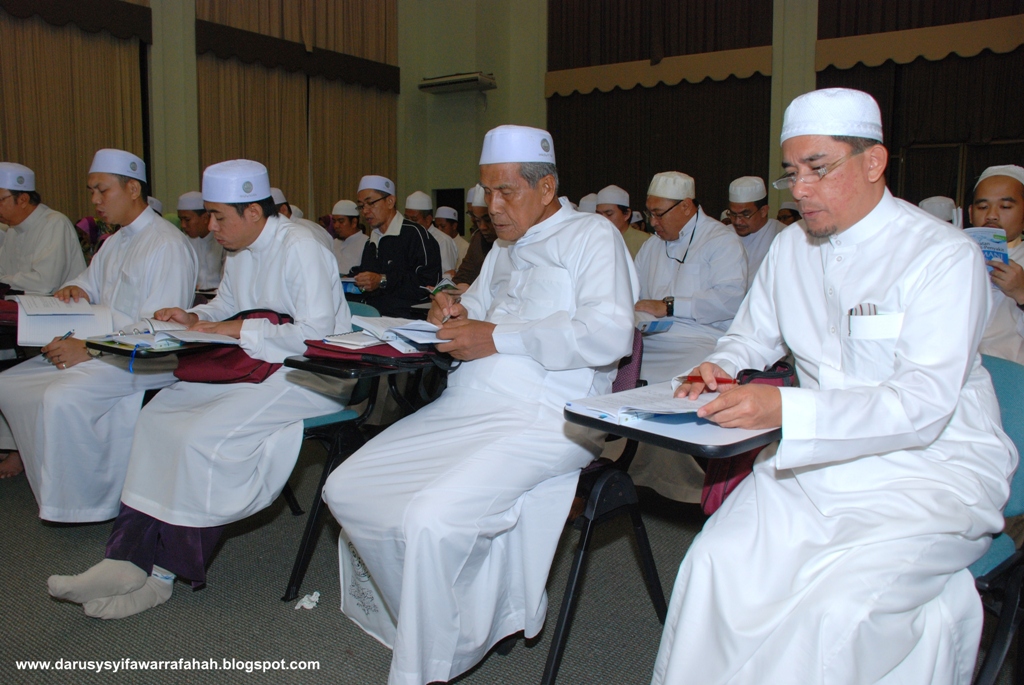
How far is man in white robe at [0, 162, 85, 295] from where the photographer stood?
14.9ft

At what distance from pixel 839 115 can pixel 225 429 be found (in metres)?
1.98

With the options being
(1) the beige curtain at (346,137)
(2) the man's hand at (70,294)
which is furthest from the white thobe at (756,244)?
(1) the beige curtain at (346,137)

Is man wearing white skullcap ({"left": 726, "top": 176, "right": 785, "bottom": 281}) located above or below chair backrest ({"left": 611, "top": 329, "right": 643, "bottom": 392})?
above

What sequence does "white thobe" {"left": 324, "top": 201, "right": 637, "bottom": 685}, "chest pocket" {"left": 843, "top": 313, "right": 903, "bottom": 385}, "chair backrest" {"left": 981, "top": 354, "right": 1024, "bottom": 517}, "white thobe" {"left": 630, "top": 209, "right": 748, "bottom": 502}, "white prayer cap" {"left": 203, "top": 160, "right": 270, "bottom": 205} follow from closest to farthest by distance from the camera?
"chest pocket" {"left": 843, "top": 313, "right": 903, "bottom": 385}
"chair backrest" {"left": 981, "top": 354, "right": 1024, "bottom": 517}
"white thobe" {"left": 324, "top": 201, "right": 637, "bottom": 685}
"white prayer cap" {"left": 203, "top": 160, "right": 270, "bottom": 205}
"white thobe" {"left": 630, "top": 209, "right": 748, "bottom": 502}

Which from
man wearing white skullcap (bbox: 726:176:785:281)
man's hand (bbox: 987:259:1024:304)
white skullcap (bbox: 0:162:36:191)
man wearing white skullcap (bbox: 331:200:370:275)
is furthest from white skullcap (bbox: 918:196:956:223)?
white skullcap (bbox: 0:162:36:191)

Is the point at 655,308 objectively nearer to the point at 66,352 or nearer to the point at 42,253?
the point at 66,352

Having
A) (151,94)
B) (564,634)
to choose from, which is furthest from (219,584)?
(151,94)

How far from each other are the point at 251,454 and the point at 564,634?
1.22 metres

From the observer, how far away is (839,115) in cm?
156

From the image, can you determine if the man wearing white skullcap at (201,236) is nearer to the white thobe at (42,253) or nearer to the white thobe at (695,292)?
the white thobe at (42,253)

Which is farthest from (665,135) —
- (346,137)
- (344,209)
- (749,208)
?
(749,208)

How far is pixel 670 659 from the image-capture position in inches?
59.5

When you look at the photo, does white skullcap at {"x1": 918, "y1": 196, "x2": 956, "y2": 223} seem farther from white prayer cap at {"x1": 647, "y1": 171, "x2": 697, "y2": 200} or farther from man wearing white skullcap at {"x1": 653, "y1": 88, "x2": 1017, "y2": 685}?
man wearing white skullcap at {"x1": 653, "y1": 88, "x2": 1017, "y2": 685}

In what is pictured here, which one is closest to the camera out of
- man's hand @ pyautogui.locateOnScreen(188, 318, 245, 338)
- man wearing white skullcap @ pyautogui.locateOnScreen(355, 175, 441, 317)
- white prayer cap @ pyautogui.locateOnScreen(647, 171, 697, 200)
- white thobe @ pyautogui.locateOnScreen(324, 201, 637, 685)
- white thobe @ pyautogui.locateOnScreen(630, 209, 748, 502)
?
white thobe @ pyautogui.locateOnScreen(324, 201, 637, 685)
